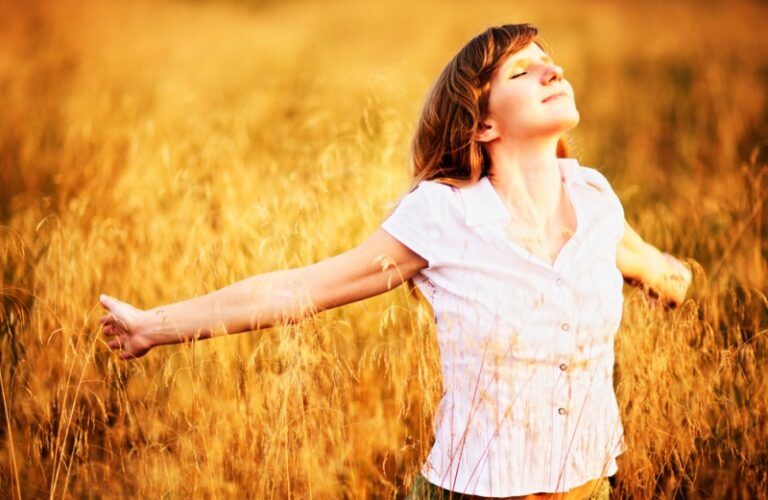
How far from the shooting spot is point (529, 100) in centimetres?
196

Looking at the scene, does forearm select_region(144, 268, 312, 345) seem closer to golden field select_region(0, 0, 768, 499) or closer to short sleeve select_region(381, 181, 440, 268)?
golden field select_region(0, 0, 768, 499)

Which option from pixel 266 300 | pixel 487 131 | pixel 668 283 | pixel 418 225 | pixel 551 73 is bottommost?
pixel 668 283

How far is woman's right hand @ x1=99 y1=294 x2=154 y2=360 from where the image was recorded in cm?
191

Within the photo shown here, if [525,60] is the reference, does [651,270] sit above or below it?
below

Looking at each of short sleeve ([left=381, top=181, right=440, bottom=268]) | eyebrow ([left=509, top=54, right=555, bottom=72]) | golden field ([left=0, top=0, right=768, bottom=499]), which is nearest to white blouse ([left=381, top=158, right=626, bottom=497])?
short sleeve ([left=381, top=181, right=440, bottom=268])

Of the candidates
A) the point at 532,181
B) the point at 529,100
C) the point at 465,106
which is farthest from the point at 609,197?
the point at 465,106

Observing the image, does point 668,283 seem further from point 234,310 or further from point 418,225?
point 234,310

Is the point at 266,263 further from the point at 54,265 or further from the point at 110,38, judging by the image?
the point at 110,38

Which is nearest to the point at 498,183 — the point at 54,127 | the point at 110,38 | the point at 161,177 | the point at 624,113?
the point at 161,177

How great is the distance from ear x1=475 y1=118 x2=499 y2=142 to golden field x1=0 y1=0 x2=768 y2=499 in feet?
1.41

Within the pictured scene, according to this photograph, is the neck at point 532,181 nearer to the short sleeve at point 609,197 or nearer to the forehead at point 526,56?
the short sleeve at point 609,197

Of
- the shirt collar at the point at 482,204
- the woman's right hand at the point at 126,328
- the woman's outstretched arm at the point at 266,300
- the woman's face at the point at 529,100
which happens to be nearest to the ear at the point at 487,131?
the woman's face at the point at 529,100

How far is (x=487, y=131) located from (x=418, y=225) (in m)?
0.35

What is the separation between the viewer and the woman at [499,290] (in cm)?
179
